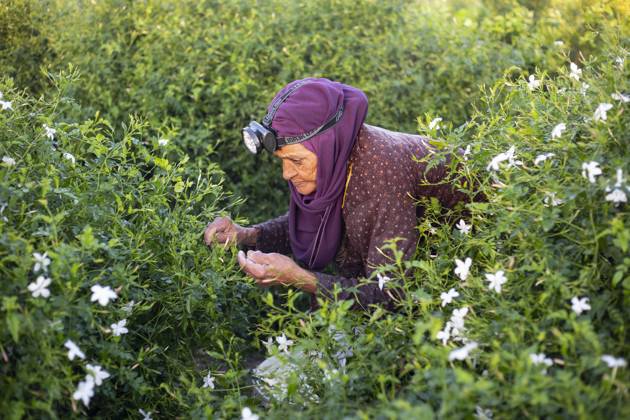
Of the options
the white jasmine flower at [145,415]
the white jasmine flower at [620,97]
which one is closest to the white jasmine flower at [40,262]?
the white jasmine flower at [145,415]

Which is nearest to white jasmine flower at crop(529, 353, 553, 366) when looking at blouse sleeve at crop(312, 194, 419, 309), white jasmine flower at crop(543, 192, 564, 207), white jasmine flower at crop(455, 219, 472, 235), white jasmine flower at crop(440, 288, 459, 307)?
white jasmine flower at crop(440, 288, 459, 307)

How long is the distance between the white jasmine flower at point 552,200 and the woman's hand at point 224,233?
112cm

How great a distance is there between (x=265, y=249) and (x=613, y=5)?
260 centimetres

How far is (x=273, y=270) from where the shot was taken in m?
2.68

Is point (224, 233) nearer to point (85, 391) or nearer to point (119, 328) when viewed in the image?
point (119, 328)

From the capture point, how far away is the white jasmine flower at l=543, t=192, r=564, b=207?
2.19m

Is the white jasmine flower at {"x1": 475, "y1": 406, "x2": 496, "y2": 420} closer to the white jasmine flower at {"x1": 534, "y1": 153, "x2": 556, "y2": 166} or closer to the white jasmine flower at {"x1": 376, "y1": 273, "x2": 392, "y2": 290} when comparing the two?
the white jasmine flower at {"x1": 376, "y1": 273, "x2": 392, "y2": 290}

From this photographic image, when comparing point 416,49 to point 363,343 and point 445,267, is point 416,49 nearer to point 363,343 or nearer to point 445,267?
point 445,267

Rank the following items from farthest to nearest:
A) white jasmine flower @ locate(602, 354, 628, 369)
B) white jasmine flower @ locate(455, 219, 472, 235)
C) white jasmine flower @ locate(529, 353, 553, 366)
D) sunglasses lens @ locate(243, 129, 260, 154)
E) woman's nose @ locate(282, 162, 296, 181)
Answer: woman's nose @ locate(282, 162, 296, 181), sunglasses lens @ locate(243, 129, 260, 154), white jasmine flower @ locate(455, 219, 472, 235), white jasmine flower @ locate(529, 353, 553, 366), white jasmine flower @ locate(602, 354, 628, 369)

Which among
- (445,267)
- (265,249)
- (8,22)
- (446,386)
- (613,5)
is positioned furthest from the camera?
(8,22)

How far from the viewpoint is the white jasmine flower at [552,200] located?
2.19 m

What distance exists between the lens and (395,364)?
2.29 m

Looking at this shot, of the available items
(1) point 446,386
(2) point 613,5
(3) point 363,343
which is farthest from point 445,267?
(2) point 613,5

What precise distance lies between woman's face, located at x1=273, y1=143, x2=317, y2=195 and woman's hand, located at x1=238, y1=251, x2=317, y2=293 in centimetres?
40
